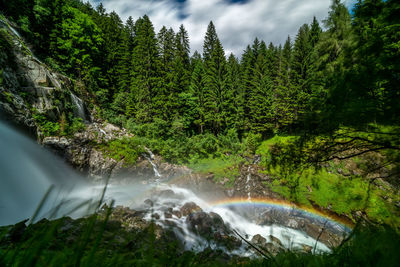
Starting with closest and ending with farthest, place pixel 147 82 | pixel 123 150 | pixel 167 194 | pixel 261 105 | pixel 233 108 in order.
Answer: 1. pixel 167 194
2. pixel 123 150
3. pixel 147 82
4. pixel 261 105
5. pixel 233 108

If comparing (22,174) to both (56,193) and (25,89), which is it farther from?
(25,89)

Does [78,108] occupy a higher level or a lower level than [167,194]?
higher

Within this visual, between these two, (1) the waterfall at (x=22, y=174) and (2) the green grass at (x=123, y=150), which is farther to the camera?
(2) the green grass at (x=123, y=150)

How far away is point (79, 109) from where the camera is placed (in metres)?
13.5

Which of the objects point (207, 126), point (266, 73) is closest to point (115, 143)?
point (207, 126)

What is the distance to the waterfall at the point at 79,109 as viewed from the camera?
42.6 feet

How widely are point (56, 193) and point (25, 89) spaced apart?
641cm

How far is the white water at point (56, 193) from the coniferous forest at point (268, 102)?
2.10 meters

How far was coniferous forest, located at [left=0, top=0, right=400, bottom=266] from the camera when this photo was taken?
235 cm

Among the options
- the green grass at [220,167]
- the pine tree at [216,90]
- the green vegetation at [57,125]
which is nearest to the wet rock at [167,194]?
the green grass at [220,167]

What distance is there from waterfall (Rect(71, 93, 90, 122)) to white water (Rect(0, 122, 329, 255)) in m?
4.48

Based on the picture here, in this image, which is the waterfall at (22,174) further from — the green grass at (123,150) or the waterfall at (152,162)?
the waterfall at (152,162)

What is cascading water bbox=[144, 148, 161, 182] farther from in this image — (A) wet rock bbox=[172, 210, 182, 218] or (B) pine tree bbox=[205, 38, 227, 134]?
(B) pine tree bbox=[205, 38, 227, 134]

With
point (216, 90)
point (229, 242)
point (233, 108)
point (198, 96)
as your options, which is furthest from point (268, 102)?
point (229, 242)
